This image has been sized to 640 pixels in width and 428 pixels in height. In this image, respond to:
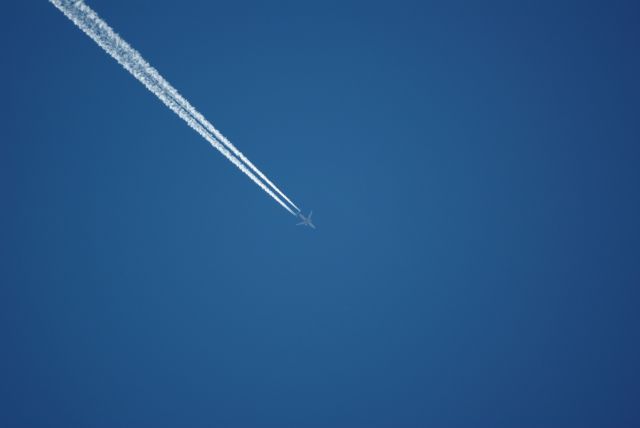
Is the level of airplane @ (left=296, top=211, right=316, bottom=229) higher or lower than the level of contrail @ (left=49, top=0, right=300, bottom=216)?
higher

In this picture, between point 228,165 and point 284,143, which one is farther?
point 284,143

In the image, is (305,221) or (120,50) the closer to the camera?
(120,50)

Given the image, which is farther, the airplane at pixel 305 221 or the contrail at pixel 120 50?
the airplane at pixel 305 221

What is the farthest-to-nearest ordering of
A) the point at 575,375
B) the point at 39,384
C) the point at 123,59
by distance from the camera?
the point at 575,375, the point at 39,384, the point at 123,59

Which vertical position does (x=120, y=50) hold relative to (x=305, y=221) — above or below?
below

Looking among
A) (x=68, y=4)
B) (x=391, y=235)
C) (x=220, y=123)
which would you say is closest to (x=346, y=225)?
(x=391, y=235)

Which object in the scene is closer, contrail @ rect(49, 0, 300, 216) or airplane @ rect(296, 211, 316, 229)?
contrail @ rect(49, 0, 300, 216)

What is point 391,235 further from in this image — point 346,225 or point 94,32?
point 94,32

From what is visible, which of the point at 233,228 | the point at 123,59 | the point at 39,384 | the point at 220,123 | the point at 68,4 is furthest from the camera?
the point at 233,228

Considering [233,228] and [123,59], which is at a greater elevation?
[233,228]

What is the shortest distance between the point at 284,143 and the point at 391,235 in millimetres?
10055

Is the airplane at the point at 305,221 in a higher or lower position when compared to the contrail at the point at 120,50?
higher

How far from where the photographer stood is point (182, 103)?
47.0 ft

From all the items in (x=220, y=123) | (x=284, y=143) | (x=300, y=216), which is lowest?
(x=300, y=216)
